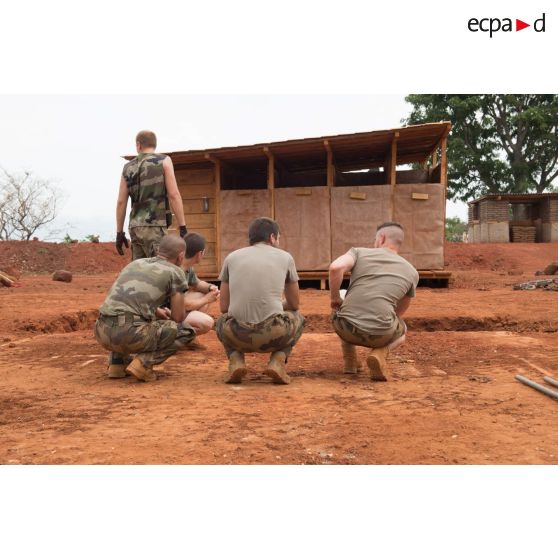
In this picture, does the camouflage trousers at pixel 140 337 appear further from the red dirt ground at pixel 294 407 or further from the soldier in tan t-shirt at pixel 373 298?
the soldier in tan t-shirt at pixel 373 298

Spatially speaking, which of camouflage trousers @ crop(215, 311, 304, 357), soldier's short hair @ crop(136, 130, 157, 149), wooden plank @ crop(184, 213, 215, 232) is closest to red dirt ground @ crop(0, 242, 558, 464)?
camouflage trousers @ crop(215, 311, 304, 357)

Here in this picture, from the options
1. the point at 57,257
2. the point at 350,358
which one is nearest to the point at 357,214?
the point at 350,358

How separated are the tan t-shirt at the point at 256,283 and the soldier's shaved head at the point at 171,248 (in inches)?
18.9

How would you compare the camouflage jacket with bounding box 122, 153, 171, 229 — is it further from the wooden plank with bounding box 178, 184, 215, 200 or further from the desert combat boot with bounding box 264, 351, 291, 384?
the wooden plank with bounding box 178, 184, 215, 200

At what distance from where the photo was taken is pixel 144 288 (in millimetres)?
4566

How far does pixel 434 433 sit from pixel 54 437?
1990 mm

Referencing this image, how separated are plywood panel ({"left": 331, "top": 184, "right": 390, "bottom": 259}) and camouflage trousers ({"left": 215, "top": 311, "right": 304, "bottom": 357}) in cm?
823

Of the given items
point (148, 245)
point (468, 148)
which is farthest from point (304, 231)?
point (468, 148)

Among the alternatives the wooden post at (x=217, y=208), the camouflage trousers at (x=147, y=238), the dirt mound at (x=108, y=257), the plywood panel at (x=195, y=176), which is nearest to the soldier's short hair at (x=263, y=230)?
the camouflage trousers at (x=147, y=238)

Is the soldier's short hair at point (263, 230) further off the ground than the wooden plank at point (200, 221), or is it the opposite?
the wooden plank at point (200, 221)

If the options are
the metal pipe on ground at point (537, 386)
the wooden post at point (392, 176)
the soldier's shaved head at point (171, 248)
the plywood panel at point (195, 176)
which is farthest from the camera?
the plywood panel at point (195, 176)

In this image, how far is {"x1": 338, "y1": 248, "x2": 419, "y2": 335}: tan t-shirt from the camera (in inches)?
181

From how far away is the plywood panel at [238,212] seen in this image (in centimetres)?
1275

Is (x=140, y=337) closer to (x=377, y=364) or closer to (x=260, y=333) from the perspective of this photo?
(x=260, y=333)
